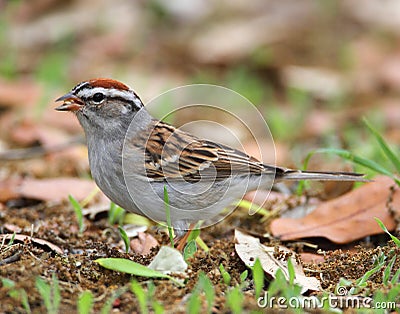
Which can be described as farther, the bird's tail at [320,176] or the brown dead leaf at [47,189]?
the brown dead leaf at [47,189]

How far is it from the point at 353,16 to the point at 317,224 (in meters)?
7.68

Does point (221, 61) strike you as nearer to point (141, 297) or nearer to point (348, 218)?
point (348, 218)

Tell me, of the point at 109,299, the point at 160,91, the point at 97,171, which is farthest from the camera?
the point at 160,91

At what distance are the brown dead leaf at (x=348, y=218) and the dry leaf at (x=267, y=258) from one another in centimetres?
33

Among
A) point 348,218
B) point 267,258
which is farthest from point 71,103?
point 348,218

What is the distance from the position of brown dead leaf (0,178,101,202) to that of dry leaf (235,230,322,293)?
1607 millimetres

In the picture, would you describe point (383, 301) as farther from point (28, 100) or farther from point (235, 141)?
point (28, 100)

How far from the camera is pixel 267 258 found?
405cm

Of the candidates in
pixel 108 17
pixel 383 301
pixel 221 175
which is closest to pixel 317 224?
pixel 221 175

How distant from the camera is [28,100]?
7773 millimetres

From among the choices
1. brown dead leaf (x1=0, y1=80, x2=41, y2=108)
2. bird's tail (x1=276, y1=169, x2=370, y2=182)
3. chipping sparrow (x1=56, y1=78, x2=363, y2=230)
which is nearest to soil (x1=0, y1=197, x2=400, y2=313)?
chipping sparrow (x1=56, y1=78, x2=363, y2=230)

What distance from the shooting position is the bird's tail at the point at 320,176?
16.2ft

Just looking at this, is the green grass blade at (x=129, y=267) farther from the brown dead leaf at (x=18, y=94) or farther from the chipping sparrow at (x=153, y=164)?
the brown dead leaf at (x=18, y=94)

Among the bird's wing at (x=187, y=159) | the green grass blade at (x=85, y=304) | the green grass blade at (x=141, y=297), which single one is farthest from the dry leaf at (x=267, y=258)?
the green grass blade at (x=85, y=304)
